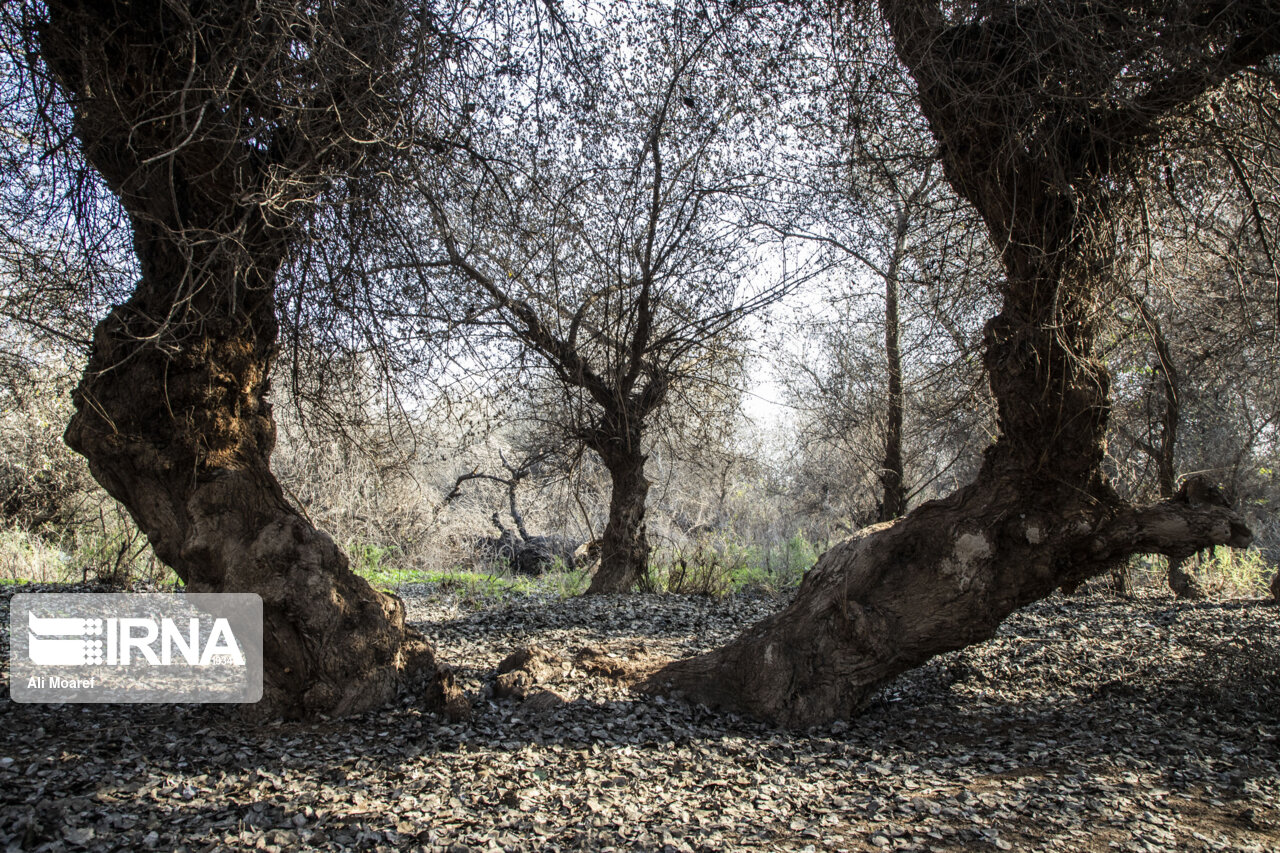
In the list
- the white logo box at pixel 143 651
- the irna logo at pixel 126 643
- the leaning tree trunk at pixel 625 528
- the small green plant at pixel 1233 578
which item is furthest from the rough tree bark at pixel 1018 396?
the small green plant at pixel 1233 578

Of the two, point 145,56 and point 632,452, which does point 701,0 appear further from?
point 632,452

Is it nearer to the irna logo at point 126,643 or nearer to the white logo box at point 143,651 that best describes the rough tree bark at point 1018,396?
the white logo box at point 143,651

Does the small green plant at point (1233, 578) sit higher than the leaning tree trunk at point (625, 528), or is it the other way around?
the leaning tree trunk at point (625, 528)

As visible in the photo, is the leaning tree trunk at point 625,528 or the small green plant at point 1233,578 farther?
the small green plant at point 1233,578

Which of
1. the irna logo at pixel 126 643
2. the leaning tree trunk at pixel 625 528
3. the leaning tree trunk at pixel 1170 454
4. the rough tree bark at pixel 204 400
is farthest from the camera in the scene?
the leaning tree trunk at pixel 625 528

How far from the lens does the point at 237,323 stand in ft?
10.6

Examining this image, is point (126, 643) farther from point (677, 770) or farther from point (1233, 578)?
point (1233, 578)

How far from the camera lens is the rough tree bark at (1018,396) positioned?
9.12ft

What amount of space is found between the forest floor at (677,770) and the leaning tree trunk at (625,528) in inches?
116

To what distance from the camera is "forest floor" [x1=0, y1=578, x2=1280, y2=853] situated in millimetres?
2209

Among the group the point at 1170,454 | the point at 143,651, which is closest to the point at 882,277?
the point at 1170,454

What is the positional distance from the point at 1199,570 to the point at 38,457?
12707 mm

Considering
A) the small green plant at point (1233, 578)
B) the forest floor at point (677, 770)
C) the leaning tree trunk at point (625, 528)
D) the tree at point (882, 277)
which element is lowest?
the forest floor at point (677, 770)

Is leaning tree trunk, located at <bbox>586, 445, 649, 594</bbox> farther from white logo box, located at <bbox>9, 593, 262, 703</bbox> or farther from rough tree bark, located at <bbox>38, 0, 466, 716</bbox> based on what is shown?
rough tree bark, located at <bbox>38, 0, 466, 716</bbox>
